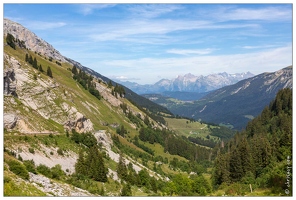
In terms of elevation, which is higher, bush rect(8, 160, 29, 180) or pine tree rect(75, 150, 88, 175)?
bush rect(8, 160, 29, 180)

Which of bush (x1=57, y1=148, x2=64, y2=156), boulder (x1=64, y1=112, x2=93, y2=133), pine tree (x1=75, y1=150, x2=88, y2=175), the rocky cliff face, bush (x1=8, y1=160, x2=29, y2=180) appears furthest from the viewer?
boulder (x1=64, y1=112, x2=93, y2=133)

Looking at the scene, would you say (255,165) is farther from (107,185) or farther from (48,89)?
(48,89)

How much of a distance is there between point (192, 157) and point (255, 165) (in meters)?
110

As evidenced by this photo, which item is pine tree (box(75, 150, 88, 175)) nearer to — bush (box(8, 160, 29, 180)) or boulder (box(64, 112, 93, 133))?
bush (box(8, 160, 29, 180))

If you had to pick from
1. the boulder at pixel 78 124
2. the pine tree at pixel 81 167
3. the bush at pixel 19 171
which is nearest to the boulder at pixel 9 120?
the pine tree at pixel 81 167

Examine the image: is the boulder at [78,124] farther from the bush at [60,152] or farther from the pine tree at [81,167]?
the pine tree at [81,167]

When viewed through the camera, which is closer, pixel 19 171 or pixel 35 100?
pixel 19 171

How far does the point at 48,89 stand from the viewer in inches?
4781

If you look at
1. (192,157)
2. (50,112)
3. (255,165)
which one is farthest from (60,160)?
(192,157)

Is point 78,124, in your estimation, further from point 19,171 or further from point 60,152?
point 19,171

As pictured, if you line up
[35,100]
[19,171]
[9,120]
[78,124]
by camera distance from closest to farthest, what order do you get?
[19,171]
[9,120]
[35,100]
[78,124]

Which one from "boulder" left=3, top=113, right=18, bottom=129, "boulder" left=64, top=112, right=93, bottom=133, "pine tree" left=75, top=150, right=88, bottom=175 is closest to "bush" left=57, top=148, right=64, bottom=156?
"pine tree" left=75, top=150, right=88, bottom=175

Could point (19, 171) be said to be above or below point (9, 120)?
below

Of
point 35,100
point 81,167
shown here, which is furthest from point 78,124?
point 81,167
